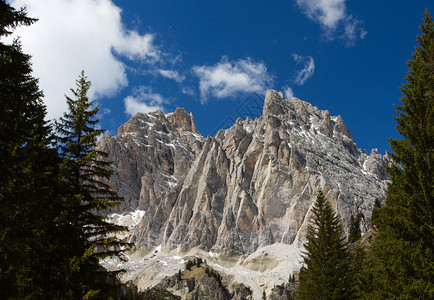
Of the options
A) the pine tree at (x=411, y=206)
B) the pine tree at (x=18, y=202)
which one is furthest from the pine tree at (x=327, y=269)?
the pine tree at (x=18, y=202)

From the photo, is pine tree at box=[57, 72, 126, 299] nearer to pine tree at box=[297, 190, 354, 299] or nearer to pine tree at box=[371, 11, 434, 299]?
pine tree at box=[371, 11, 434, 299]

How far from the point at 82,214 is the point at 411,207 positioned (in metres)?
15.5

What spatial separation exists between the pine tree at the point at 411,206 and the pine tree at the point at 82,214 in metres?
12.6

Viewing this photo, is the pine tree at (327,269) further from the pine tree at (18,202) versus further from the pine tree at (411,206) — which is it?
the pine tree at (18,202)

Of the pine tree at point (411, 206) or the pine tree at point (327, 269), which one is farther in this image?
the pine tree at point (327, 269)

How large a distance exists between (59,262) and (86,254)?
1373 millimetres

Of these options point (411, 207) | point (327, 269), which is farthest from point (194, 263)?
point (411, 207)

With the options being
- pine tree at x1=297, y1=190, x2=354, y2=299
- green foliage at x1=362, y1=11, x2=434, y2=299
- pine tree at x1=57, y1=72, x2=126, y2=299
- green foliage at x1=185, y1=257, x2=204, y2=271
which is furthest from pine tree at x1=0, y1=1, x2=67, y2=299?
green foliage at x1=185, y1=257, x2=204, y2=271

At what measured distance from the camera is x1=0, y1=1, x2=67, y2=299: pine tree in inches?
488

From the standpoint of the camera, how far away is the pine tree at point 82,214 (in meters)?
17.0

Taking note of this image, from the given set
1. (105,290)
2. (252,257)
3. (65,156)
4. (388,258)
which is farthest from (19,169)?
(252,257)

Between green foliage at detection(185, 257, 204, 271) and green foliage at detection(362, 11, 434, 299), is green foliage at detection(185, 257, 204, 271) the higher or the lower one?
the higher one

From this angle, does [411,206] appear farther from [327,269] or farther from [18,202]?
[327,269]

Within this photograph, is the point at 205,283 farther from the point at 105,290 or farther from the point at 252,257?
the point at 105,290
